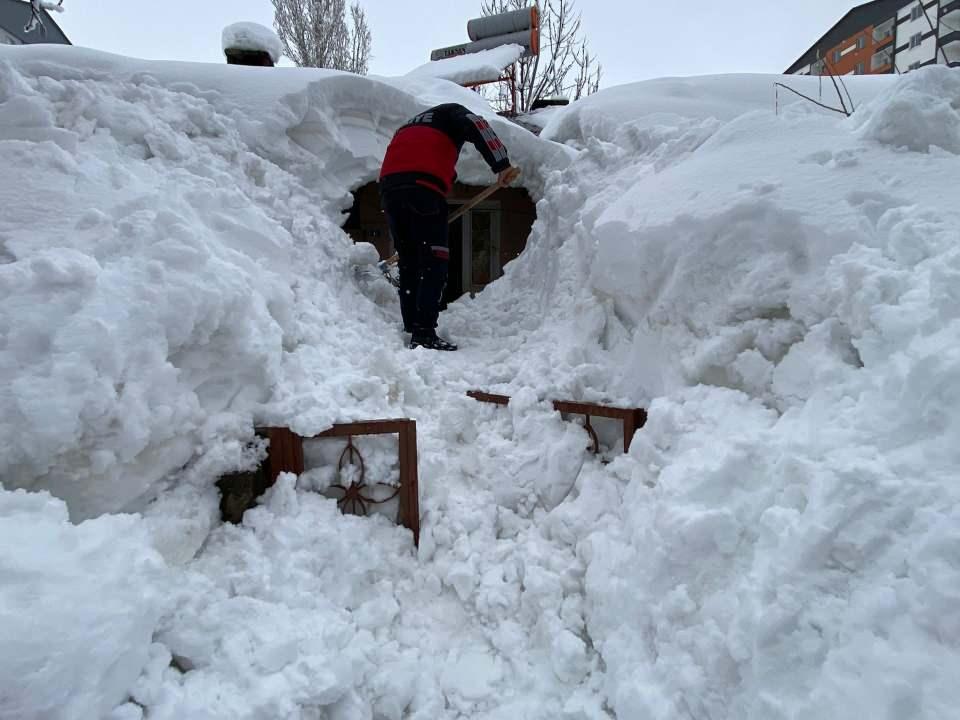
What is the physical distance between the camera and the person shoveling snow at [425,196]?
3.51 meters

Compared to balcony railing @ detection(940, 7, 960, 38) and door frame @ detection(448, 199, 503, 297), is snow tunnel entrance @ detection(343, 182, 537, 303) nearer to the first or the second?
door frame @ detection(448, 199, 503, 297)

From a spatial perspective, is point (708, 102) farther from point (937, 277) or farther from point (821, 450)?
point (821, 450)

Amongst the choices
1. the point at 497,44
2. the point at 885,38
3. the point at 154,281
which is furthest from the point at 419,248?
the point at 885,38

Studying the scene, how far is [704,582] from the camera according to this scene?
54.0 inches

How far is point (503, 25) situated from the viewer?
26.9 feet

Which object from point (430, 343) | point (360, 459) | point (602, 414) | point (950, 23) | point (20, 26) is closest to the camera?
point (360, 459)

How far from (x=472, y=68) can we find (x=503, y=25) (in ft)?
6.61

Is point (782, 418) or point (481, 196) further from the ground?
point (481, 196)

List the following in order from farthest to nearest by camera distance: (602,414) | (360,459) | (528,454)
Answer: (528,454) < (602,414) < (360,459)

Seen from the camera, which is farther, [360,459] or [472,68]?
[472,68]

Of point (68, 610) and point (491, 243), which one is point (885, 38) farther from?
point (68, 610)

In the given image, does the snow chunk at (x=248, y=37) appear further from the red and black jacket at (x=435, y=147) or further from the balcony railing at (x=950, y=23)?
the balcony railing at (x=950, y=23)

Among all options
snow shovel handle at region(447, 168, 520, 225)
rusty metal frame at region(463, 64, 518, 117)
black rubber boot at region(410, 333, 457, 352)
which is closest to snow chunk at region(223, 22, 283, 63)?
snow shovel handle at region(447, 168, 520, 225)

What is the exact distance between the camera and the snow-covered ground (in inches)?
44.5
